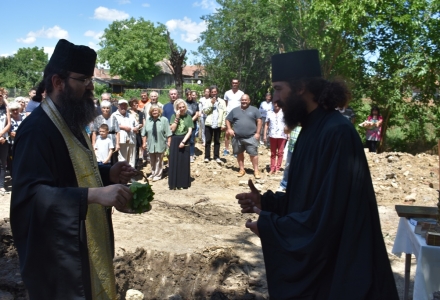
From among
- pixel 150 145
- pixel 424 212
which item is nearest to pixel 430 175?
pixel 150 145

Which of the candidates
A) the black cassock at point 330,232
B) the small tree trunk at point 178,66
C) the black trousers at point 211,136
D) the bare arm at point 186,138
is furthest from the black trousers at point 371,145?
the black cassock at point 330,232

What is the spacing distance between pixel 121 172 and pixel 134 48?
69.0 metres

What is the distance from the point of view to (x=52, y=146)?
9.45 feet

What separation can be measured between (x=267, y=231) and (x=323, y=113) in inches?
33.5

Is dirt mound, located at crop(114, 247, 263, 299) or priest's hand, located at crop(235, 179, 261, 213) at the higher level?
priest's hand, located at crop(235, 179, 261, 213)

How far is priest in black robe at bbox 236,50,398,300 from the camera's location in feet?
8.46

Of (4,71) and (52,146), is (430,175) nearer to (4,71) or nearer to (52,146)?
(52,146)

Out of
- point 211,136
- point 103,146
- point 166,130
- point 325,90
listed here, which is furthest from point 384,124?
point 325,90

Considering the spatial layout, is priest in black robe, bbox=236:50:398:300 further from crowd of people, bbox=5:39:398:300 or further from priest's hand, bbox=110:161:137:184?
priest's hand, bbox=110:161:137:184

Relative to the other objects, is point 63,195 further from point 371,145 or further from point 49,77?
point 371,145

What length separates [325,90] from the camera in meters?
2.98

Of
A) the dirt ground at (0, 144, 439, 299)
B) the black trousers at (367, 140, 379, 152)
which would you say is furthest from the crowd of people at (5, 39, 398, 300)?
the black trousers at (367, 140, 379, 152)

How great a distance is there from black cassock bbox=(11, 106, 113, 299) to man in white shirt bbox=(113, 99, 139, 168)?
842cm

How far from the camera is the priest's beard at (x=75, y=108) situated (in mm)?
3027
